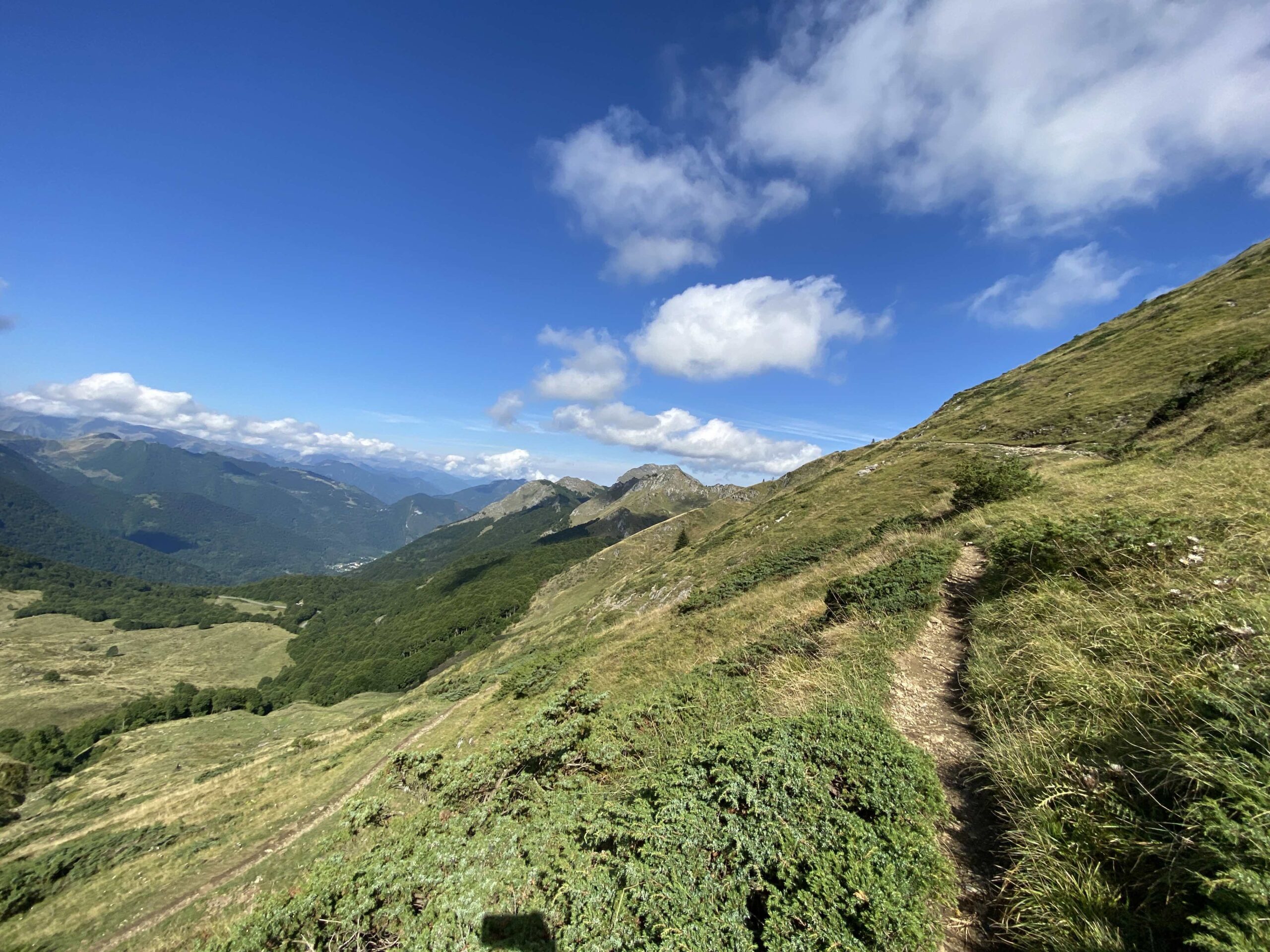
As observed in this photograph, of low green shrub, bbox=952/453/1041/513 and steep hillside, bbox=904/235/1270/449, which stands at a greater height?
steep hillside, bbox=904/235/1270/449

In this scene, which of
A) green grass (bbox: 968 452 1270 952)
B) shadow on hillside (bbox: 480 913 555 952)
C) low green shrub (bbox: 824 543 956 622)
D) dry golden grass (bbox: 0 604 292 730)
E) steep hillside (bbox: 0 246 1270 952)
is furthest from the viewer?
dry golden grass (bbox: 0 604 292 730)

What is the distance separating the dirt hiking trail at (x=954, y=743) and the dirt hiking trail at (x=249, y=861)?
71.2 ft

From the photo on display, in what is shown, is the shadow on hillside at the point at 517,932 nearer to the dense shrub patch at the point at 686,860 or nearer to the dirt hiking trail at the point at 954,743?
the dense shrub patch at the point at 686,860

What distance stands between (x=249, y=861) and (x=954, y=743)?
3561 cm

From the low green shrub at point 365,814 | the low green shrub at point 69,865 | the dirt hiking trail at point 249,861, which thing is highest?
the low green shrub at point 365,814

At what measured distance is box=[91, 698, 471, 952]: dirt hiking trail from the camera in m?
22.3

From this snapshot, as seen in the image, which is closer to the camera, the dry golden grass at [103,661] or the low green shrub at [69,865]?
the low green shrub at [69,865]

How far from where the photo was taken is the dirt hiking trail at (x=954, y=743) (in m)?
4.93

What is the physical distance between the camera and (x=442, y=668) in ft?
401

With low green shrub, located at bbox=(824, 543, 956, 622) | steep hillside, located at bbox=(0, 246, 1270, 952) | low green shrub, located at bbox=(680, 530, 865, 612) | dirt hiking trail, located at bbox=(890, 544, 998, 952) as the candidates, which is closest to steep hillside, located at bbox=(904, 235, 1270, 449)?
steep hillside, located at bbox=(0, 246, 1270, 952)

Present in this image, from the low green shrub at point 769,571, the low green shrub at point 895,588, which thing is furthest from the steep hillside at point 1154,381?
the low green shrub at point 895,588

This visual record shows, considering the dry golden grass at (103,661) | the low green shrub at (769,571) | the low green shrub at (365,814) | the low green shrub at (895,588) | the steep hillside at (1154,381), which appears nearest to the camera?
the low green shrub at (365,814)

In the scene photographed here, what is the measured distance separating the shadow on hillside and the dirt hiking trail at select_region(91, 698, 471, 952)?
1757 centimetres

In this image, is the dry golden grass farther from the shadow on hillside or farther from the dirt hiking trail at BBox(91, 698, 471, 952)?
the shadow on hillside
